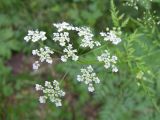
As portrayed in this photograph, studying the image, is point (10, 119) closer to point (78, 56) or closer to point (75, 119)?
point (75, 119)

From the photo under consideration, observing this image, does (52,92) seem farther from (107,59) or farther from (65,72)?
(65,72)

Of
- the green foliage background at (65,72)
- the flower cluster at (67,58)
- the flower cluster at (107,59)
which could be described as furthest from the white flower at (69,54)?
the green foliage background at (65,72)

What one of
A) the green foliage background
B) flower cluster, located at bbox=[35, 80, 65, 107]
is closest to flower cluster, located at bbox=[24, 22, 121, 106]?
flower cluster, located at bbox=[35, 80, 65, 107]

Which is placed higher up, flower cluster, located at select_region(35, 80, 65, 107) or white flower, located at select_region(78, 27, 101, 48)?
white flower, located at select_region(78, 27, 101, 48)

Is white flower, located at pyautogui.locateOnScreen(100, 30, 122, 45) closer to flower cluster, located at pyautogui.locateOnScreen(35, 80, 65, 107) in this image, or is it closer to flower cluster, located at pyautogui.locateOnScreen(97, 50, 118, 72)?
flower cluster, located at pyautogui.locateOnScreen(97, 50, 118, 72)

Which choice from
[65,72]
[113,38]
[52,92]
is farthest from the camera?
[65,72]

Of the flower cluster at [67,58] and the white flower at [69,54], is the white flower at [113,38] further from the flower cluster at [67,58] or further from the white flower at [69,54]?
the white flower at [69,54]

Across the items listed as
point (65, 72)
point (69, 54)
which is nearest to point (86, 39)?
point (69, 54)

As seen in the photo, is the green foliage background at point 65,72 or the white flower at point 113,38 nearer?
the white flower at point 113,38

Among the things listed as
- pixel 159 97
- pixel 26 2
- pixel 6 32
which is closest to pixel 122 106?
pixel 159 97
